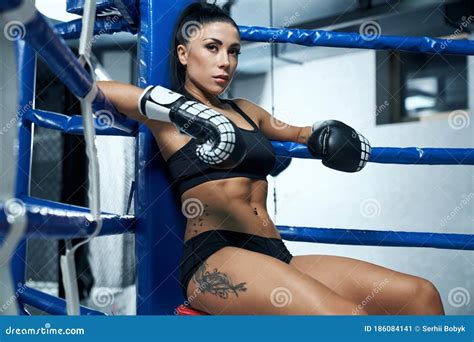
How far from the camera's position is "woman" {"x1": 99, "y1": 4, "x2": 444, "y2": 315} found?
2.98 feet

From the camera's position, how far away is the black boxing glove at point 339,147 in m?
1.12

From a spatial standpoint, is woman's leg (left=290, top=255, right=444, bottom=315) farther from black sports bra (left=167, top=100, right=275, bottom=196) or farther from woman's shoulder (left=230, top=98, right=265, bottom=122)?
woman's shoulder (left=230, top=98, right=265, bottom=122)

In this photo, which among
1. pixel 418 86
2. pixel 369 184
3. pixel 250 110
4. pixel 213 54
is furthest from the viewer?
pixel 369 184

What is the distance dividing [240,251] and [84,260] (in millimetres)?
2449

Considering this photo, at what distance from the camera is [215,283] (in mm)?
968

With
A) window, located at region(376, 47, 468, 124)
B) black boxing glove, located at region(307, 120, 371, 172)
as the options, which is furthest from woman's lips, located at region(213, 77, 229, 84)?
window, located at region(376, 47, 468, 124)

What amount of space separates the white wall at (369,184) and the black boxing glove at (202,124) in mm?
2896

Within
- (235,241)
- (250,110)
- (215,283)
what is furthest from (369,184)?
(215,283)

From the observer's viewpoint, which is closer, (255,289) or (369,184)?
(255,289)

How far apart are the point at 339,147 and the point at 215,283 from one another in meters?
0.39

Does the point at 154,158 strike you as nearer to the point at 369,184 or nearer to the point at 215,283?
the point at 215,283

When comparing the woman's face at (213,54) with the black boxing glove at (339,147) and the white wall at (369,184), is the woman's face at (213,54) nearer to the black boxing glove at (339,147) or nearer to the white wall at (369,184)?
the black boxing glove at (339,147)

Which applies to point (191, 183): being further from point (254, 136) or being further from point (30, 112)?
point (30, 112)

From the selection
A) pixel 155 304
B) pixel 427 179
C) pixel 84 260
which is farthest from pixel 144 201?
pixel 427 179
